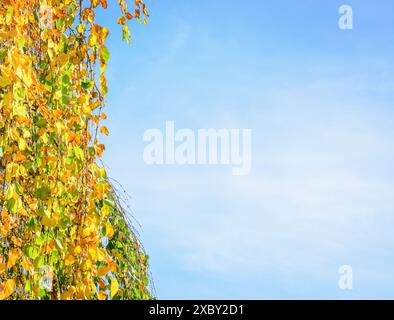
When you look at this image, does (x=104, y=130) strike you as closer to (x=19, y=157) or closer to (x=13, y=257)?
(x=19, y=157)

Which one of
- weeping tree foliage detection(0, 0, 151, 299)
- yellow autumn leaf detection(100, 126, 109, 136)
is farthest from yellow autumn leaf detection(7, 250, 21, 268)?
yellow autumn leaf detection(100, 126, 109, 136)

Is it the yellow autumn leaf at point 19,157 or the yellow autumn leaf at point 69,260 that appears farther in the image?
the yellow autumn leaf at point 69,260

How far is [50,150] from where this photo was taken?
324 centimetres

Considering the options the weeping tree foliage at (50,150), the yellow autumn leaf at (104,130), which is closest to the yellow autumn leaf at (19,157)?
the weeping tree foliage at (50,150)

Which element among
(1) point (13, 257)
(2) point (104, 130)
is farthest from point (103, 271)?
(2) point (104, 130)

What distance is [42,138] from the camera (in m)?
3.18

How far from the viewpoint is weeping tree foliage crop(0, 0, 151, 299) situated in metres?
3.03

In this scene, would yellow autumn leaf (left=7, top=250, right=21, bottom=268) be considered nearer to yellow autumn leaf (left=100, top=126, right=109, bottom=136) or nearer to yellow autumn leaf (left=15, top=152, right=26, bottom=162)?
yellow autumn leaf (left=15, top=152, right=26, bottom=162)

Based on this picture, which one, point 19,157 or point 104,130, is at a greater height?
point 104,130

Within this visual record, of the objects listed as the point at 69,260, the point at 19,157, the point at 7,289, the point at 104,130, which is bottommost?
the point at 7,289

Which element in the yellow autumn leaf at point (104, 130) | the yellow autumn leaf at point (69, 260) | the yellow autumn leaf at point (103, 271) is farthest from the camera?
the yellow autumn leaf at point (104, 130)

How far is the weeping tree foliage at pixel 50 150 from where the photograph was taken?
9.95 feet

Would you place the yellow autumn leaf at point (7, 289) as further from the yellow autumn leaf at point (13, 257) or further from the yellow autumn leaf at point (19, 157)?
the yellow autumn leaf at point (19, 157)
